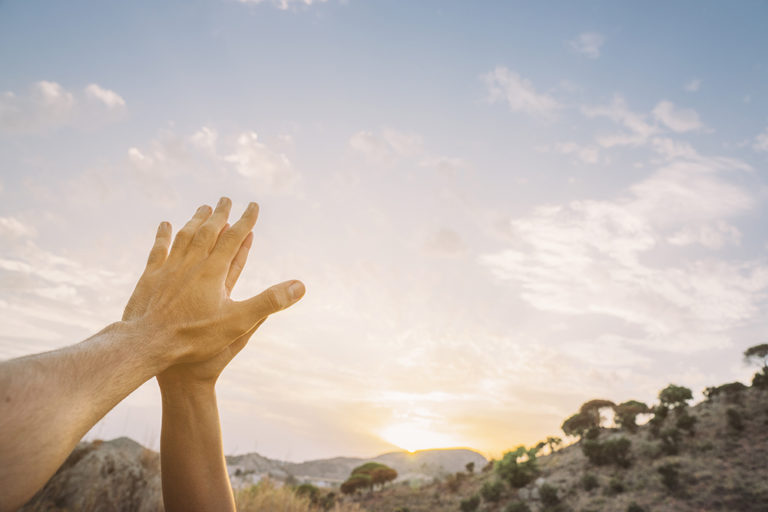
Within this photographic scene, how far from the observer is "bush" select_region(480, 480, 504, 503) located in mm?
23250

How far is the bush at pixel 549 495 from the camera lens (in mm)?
20703

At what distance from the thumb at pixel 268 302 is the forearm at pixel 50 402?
435mm

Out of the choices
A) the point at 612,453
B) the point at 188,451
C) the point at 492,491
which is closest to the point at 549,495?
the point at 492,491

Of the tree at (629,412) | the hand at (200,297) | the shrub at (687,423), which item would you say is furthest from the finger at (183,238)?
the tree at (629,412)

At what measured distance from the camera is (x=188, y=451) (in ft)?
5.95

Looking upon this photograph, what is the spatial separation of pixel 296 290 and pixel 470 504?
2489cm

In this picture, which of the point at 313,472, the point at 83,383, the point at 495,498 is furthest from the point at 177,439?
the point at 313,472

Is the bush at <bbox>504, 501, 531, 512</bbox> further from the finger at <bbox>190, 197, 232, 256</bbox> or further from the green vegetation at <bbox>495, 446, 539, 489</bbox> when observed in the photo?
the finger at <bbox>190, 197, 232, 256</bbox>

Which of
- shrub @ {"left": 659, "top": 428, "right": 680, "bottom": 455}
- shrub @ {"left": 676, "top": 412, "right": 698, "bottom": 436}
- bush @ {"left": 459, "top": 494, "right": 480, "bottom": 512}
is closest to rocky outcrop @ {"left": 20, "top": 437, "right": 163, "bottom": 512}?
bush @ {"left": 459, "top": 494, "right": 480, "bottom": 512}

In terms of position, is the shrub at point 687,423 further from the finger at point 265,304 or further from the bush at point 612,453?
the finger at point 265,304

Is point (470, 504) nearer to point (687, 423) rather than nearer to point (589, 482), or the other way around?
point (589, 482)

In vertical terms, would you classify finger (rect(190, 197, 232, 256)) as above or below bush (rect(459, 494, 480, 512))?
above

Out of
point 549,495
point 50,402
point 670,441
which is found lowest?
point 549,495

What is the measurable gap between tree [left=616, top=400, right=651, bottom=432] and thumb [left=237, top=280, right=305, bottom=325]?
31.6 m
